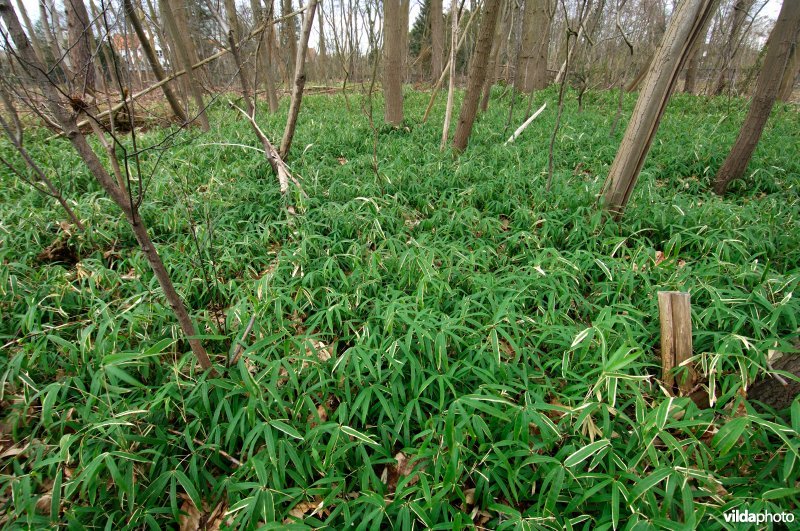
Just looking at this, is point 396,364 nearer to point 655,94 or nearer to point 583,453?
point 583,453

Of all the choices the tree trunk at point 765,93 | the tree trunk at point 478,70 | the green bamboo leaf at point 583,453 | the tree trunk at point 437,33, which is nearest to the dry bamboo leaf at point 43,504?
the green bamboo leaf at point 583,453

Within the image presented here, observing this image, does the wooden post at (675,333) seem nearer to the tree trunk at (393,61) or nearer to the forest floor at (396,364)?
the forest floor at (396,364)

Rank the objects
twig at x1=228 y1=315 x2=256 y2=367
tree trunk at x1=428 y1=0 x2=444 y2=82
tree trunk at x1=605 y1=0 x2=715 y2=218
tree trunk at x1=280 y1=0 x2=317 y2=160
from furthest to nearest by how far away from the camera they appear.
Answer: tree trunk at x1=428 y1=0 x2=444 y2=82 < tree trunk at x1=280 y1=0 x2=317 y2=160 < tree trunk at x1=605 y1=0 x2=715 y2=218 < twig at x1=228 y1=315 x2=256 y2=367

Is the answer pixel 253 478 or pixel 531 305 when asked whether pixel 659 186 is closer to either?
pixel 531 305

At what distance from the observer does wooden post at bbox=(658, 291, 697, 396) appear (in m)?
1.64

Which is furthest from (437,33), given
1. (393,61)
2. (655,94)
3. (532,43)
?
(655,94)

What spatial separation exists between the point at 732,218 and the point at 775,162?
7.59ft

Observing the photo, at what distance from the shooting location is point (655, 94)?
8.02ft

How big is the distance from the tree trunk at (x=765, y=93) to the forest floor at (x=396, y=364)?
0.55 metres

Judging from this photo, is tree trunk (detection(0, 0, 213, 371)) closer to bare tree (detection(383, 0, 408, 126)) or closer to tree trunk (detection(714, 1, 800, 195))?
tree trunk (detection(714, 1, 800, 195))

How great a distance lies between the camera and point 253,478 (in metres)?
1.32

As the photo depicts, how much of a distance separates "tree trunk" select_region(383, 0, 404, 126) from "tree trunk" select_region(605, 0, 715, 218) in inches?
164

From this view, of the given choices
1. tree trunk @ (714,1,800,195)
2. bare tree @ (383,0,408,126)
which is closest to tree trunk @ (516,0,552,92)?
bare tree @ (383,0,408,126)

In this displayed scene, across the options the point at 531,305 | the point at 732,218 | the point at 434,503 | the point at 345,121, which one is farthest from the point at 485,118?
the point at 434,503
